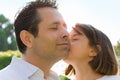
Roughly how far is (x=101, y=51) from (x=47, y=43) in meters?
0.90

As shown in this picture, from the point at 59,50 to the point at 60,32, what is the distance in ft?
0.49

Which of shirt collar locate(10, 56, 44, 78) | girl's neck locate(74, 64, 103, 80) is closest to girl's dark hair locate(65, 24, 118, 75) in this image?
girl's neck locate(74, 64, 103, 80)

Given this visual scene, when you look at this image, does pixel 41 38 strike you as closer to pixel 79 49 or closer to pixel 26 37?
pixel 26 37

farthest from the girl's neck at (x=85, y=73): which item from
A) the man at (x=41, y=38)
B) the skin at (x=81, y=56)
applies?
the man at (x=41, y=38)

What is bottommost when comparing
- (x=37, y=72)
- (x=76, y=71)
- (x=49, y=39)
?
(x=76, y=71)

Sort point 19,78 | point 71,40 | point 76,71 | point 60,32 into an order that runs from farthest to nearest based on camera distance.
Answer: point 76,71, point 71,40, point 60,32, point 19,78

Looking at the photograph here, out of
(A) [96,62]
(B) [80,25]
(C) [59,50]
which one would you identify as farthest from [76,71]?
(C) [59,50]

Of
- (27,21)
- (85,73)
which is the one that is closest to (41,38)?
(27,21)

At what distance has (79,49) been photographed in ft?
12.4

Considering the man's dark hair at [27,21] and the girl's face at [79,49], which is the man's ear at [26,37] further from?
the girl's face at [79,49]

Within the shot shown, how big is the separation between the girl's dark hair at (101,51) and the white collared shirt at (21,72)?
93 centimetres

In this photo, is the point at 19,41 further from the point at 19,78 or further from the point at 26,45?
the point at 19,78

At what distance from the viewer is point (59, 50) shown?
320cm

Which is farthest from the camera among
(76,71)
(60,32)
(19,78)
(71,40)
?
(76,71)
